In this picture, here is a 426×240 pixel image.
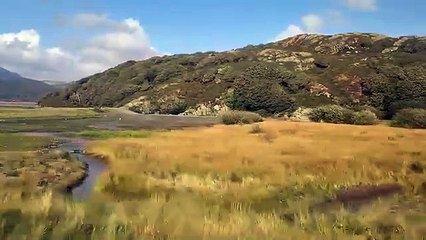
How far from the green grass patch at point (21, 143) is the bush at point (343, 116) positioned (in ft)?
171

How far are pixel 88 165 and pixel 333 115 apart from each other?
203ft

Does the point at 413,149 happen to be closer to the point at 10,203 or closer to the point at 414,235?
the point at 414,235

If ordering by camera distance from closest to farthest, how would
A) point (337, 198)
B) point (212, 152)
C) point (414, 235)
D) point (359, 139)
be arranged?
point (414, 235), point (337, 198), point (212, 152), point (359, 139)

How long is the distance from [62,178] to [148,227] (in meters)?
16.5

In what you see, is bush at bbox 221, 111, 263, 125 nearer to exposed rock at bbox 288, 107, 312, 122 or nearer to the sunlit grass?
exposed rock at bbox 288, 107, 312, 122

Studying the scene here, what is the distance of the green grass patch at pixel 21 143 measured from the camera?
38612 mm

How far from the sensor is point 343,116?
83.2 meters

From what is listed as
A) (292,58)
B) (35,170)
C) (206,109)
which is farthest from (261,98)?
(35,170)

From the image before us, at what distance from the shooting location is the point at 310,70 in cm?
15450

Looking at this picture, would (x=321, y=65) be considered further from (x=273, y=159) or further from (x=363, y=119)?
(x=273, y=159)

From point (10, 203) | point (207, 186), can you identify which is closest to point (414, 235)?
point (10, 203)

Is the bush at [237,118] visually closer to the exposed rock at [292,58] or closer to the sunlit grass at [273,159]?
the sunlit grass at [273,159]

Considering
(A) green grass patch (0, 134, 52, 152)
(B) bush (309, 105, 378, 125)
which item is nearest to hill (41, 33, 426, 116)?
(B) bush (309, 105, 378, 125)

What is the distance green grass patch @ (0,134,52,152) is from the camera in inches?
1520
